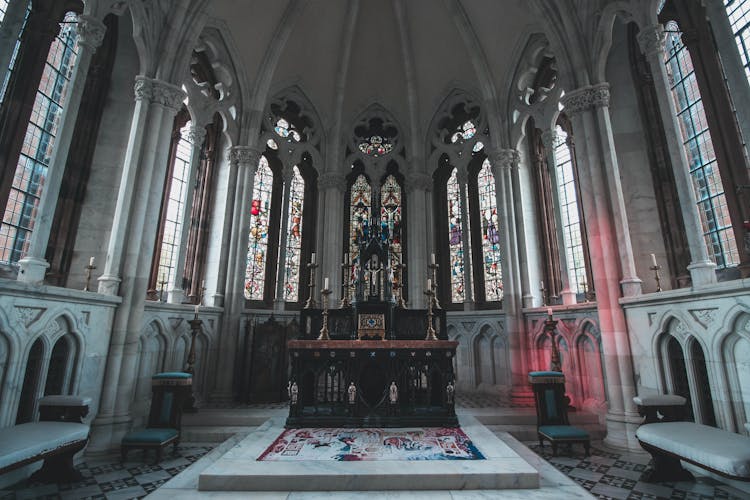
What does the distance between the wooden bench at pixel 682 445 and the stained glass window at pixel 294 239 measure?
399 inches

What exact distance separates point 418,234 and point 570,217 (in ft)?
15.6

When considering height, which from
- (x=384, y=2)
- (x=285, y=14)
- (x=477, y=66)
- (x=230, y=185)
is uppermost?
(x=384, y=2)

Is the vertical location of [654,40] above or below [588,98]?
above

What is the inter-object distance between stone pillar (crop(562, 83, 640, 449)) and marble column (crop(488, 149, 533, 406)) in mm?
3219

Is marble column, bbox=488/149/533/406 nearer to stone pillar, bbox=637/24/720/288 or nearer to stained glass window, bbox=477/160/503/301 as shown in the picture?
stained glass window, bbox=477/160/503/301

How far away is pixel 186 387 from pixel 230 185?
644 cm

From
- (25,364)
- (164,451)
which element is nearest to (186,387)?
(164,451)

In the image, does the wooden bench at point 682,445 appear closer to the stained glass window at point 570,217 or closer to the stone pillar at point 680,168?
the stone pillar at point 680,168

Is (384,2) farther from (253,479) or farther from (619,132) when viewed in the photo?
(253,479)

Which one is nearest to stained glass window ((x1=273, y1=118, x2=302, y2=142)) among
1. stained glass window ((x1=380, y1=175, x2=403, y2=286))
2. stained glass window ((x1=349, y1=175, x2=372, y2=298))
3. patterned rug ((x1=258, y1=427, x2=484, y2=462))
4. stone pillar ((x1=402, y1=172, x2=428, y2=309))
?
stained glass window ((x1=349, y1=175, x2=372, y2=298))

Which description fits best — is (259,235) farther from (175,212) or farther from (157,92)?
(157,92)

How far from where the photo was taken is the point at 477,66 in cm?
1264

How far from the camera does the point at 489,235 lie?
13.0 meters

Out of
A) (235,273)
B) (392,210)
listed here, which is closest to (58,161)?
(235,273)
